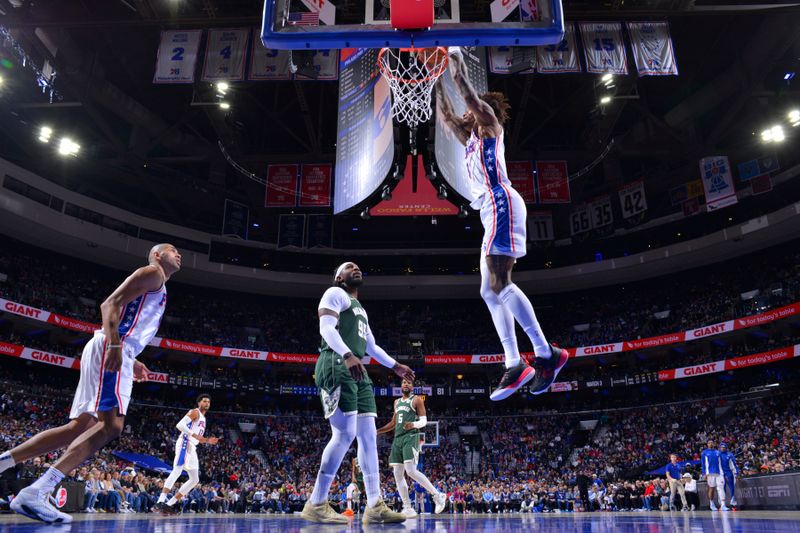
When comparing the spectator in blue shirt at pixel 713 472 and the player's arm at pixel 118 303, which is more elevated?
the player's arm at pixel 118 303

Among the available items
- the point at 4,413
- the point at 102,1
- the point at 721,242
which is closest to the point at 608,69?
the point at 102,1

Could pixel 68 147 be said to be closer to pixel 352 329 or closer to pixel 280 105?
pixel 280 105

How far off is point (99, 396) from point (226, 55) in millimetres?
13341

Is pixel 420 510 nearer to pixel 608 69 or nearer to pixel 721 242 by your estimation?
pixel 608 69

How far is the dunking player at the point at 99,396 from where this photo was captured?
474cm

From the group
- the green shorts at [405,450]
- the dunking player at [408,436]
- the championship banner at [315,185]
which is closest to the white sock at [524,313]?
the dunking player at [408,436]

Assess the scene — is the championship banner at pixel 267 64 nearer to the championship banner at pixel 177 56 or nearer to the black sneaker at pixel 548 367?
the championship banner at pixel 177 56

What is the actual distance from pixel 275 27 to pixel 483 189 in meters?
2.76

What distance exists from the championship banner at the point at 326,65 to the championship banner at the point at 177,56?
3.33 m

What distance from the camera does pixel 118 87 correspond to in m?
24.5

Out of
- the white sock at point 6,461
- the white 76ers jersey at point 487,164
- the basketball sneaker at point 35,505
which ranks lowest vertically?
the basketball sneaker at point 35,505

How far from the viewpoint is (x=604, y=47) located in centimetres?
1550

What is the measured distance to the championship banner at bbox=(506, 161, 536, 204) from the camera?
21938 millimetres

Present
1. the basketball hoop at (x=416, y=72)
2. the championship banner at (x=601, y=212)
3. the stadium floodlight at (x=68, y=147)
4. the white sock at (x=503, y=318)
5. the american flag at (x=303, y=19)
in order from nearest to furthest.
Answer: the white sock at (x=503, y=318) → the american flag at (x=303, y=19) → the basketball hoop at (x=416, y=72) → the stadium floodlight at (x=68, y=147) → the championship banner at (x=601, y=212)
